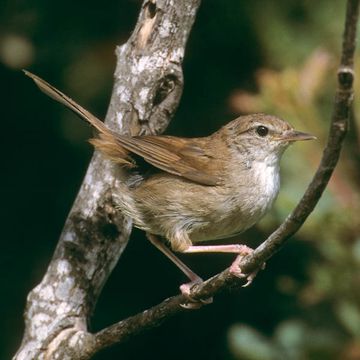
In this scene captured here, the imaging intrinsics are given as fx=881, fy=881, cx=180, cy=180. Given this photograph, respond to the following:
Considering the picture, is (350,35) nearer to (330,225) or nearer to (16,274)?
(330,225)

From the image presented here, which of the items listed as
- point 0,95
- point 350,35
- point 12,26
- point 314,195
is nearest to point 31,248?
point 0,95

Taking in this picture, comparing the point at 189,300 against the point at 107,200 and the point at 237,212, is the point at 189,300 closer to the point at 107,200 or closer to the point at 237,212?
the point at 237,212

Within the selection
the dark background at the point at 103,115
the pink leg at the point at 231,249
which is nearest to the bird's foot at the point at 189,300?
the pink leg at the point at 231,249

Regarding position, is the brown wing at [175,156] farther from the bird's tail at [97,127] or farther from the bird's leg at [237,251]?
the bird's leg at [237,251]

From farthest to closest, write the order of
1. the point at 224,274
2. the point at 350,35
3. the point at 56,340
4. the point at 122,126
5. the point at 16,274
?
the point at 16,274 < the point at 122,126 < the point at 56,340 < the point at 224,274 < the point at 350,35

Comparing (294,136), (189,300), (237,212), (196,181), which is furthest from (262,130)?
(189,300)
